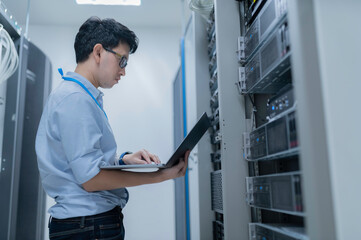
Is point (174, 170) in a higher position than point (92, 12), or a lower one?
lower

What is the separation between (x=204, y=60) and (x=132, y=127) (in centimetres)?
154

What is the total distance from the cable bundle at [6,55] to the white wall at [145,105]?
1.26 metres

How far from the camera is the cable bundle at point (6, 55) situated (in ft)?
7.00

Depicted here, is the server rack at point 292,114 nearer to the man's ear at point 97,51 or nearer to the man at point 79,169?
the man at point 79,169

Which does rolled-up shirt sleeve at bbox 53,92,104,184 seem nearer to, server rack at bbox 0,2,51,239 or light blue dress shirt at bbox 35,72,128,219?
light blue dress shirt at bbox 35,72,128,219

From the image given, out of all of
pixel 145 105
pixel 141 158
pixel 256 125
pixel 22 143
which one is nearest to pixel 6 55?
pixel 22 143

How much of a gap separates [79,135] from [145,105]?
94.4 inches

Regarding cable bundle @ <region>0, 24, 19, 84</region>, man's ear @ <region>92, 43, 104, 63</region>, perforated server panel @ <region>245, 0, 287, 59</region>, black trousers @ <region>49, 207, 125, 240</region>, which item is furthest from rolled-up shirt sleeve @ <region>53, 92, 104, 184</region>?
cable bundle @ <region>0, 24, 19, 84</region>

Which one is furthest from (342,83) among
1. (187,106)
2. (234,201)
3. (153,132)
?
(153,132)

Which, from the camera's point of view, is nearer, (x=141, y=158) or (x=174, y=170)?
(x=174, y=170)

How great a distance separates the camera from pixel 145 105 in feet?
11.6

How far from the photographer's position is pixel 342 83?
954 mm

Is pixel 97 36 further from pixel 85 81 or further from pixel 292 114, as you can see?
pixel 292 114

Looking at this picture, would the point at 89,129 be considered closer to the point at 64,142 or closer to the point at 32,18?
the point at 64,142
